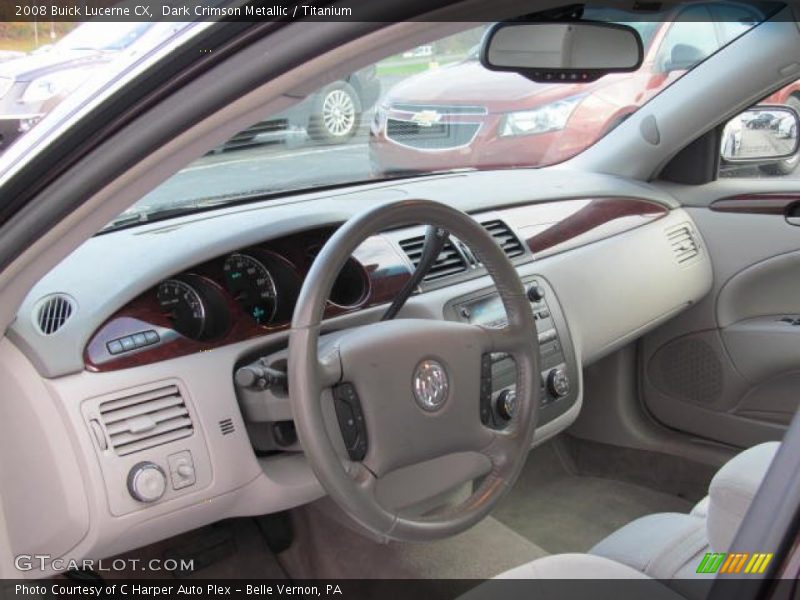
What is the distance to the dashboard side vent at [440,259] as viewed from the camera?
97.5 inches

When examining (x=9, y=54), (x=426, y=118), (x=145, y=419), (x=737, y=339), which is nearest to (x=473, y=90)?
(x=426, y=118)

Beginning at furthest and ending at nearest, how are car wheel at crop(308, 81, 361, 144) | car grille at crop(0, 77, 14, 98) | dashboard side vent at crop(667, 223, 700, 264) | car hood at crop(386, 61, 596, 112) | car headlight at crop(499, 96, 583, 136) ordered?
car headlight at crop(499, 96, 583, 136)
dashboard side vent at crop(667, 223, 700, 264)
car hood at crop(386, 61, 596, 112)
car wheel at crop(308, 81, 361, 144)
car grille at crop(0, 77, 14, 98)

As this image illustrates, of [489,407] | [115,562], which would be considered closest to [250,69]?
[489,407]

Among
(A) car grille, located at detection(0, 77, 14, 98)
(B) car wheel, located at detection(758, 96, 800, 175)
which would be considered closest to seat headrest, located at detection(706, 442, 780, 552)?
(A) car grille, located at detection(0, 77, 14, 98)

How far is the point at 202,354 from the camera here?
197 cm

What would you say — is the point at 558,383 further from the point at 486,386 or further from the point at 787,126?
the point at 787,126

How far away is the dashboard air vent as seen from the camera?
275 cm

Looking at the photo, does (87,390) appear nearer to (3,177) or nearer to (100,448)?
(100,448)

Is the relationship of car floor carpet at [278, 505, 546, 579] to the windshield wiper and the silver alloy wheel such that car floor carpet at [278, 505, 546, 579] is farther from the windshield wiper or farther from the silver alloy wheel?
the silver alloy wheel

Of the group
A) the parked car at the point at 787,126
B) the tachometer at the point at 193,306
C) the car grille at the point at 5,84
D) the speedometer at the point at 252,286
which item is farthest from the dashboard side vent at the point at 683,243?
the car grille at the point at 5,84

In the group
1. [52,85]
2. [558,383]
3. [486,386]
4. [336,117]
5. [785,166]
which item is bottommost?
[558,383]

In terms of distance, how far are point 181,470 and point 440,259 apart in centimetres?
99

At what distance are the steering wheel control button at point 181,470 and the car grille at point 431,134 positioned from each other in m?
1.48

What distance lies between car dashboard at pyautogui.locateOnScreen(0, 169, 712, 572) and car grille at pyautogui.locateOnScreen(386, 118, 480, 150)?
324 millimetres
